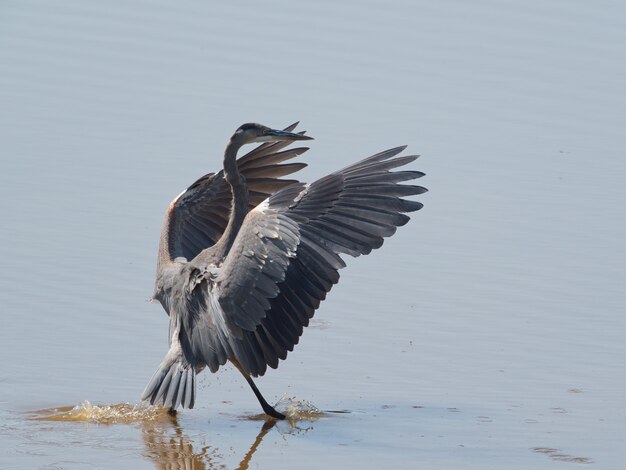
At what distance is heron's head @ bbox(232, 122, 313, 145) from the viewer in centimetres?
953

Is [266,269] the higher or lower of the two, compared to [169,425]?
higher

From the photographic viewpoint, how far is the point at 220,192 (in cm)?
1006

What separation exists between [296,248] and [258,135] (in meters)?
1.60

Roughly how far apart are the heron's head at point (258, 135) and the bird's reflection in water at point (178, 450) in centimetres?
213

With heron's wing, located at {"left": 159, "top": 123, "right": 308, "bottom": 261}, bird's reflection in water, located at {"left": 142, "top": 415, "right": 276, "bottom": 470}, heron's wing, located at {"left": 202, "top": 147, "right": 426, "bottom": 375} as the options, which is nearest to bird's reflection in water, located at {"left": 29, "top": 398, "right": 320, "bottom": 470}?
bird's reflection in water, located at {"left": 142, "top": 415, "right": 276, "bottom": 470}

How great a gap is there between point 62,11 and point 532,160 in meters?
7.34

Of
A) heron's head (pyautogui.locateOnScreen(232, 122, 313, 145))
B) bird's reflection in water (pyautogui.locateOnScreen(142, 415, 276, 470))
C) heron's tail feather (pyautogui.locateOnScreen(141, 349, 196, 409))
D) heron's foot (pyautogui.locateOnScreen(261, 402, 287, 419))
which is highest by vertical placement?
heron's head (pyautogui.locateOnScreen(232, 122, 313, 145))

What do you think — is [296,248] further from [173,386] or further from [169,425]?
[169,425]

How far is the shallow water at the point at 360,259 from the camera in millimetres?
8297

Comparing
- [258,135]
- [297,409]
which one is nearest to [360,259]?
[258,135]

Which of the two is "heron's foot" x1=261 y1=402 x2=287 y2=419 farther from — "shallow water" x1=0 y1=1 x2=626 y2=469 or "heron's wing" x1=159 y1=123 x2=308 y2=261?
"heron's wing" x1=159 y1=123 x2=308 y2=261

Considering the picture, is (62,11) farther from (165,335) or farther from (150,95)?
(165,335)

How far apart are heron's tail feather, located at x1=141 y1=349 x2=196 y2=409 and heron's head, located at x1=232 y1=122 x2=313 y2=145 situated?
1.79m

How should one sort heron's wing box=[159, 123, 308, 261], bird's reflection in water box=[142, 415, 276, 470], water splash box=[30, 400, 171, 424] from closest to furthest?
bird's reflection in water box=[142, 415, 276, 470] < water splash box=[30, 400, 171, 424] < heron's wing box=[159, 123, 308, 261]
